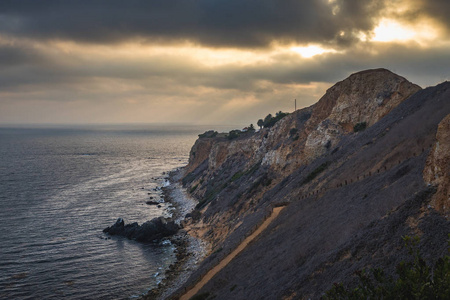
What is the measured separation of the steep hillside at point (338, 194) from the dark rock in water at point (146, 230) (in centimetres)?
497

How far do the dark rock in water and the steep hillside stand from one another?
16.3 feet

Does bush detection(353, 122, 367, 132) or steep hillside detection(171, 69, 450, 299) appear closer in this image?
steep hillside detection(171, 69, 450, 299)

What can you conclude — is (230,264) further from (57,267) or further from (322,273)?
(57,267)

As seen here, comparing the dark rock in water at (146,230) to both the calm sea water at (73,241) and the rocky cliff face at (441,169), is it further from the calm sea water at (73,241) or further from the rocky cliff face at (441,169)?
the rocky cliff face at (441,169)

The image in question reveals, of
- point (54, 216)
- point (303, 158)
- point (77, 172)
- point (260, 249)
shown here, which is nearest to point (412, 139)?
point (260, 249)

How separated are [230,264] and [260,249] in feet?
11.7

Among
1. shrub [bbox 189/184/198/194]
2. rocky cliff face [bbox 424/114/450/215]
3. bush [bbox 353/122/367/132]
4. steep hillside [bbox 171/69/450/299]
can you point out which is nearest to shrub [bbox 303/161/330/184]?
steep hillside [bbox 171/69/450/299]

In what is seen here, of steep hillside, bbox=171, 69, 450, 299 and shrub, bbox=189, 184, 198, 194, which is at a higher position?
steep hillside, bbox=171, 69, 450, 299

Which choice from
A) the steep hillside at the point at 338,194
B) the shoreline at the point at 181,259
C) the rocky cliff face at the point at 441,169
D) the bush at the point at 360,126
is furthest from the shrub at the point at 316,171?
the rocky cliff face at the point at 441,169

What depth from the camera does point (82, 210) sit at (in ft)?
256

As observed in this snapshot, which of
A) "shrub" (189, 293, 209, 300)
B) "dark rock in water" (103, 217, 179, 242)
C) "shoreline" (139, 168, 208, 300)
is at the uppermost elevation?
"shrub" (189, 293, 209, 300)

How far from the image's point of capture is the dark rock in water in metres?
60.8

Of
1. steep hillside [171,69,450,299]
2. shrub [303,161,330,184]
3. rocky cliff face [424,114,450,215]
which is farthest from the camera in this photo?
shrub [303,161,330,184]

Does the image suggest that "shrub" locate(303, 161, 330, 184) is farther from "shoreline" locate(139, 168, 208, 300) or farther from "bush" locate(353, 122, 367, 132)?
"shoreline" locate(139, 168, 208, 300)
